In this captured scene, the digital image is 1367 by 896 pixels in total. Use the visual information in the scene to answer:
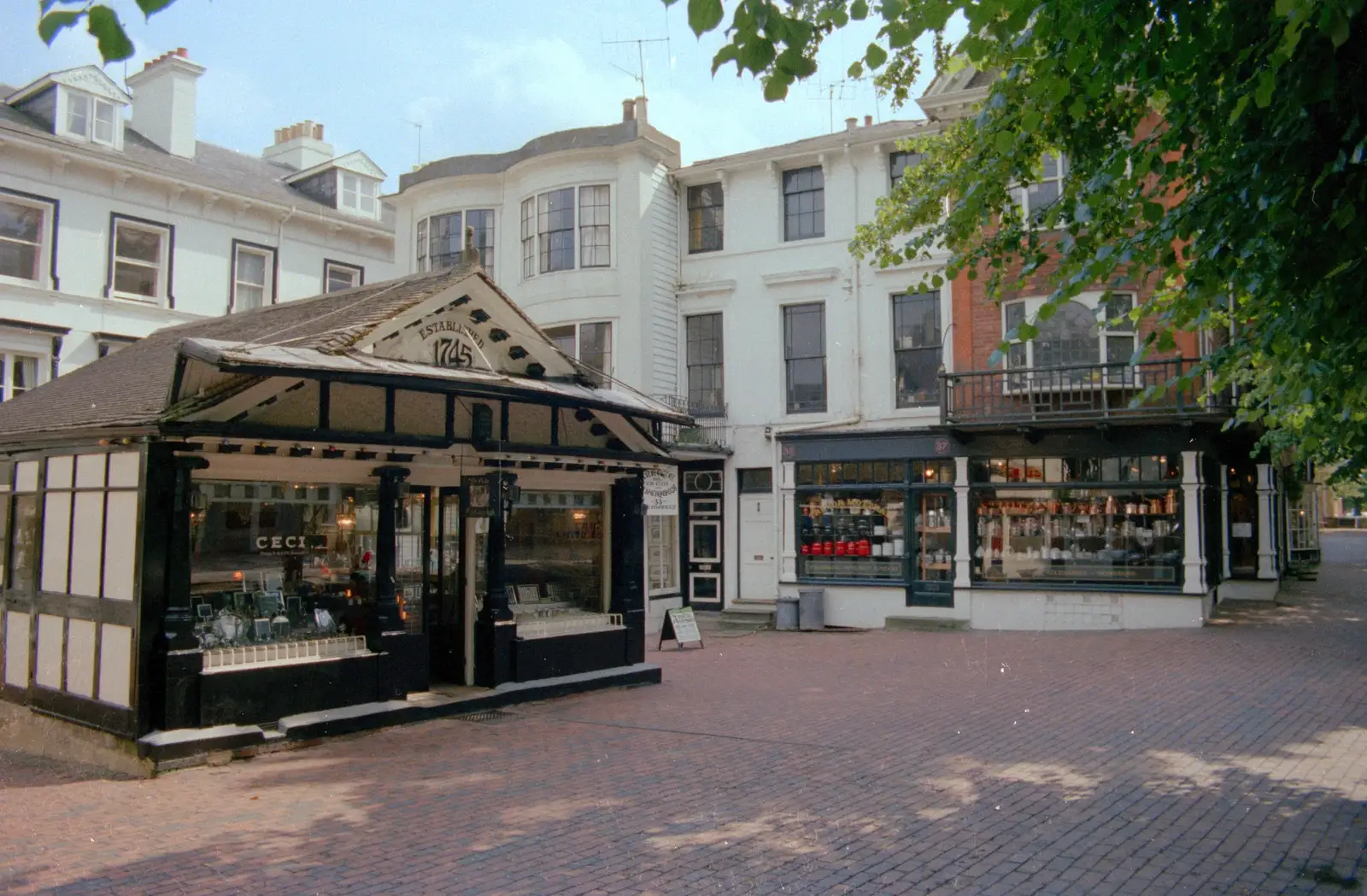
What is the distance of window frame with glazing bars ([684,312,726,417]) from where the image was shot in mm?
22922

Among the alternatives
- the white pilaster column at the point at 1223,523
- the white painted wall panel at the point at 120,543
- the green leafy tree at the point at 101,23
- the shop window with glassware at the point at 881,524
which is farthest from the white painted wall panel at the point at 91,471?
the white pilaster column at the point at 1223,523

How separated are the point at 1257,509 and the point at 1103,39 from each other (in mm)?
18924

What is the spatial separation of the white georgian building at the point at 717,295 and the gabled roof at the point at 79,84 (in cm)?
788

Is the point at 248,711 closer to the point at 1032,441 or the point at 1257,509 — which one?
the point at 1032,441

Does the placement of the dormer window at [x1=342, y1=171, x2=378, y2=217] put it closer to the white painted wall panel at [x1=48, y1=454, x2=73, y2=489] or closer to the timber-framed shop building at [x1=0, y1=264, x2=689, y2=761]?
the timber-framed shop building at [x1=0, y1=264, x2=689, y2=761]

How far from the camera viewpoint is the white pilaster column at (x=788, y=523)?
21750mm

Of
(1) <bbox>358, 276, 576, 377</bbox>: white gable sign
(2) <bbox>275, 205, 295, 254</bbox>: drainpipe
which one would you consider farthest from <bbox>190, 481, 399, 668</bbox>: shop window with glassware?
(2) <bbox>275, 205, 295, 254</bbox>: drainpipe

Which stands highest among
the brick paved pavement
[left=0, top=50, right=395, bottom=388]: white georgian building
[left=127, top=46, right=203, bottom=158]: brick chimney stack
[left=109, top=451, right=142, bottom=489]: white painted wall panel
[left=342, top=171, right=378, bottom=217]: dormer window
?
[left=127, top=46, right=203, bottom=158]: brick chimney stack

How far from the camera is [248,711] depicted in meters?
9.89

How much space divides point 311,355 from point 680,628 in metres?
9.53

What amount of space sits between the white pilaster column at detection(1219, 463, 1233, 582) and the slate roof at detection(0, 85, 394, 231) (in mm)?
19985

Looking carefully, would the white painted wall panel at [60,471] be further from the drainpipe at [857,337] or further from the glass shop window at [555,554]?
the drainpipe at [857,337]

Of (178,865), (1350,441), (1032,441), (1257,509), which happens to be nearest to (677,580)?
(1032,441)

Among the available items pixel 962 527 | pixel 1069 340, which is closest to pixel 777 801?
pixel 962 527
